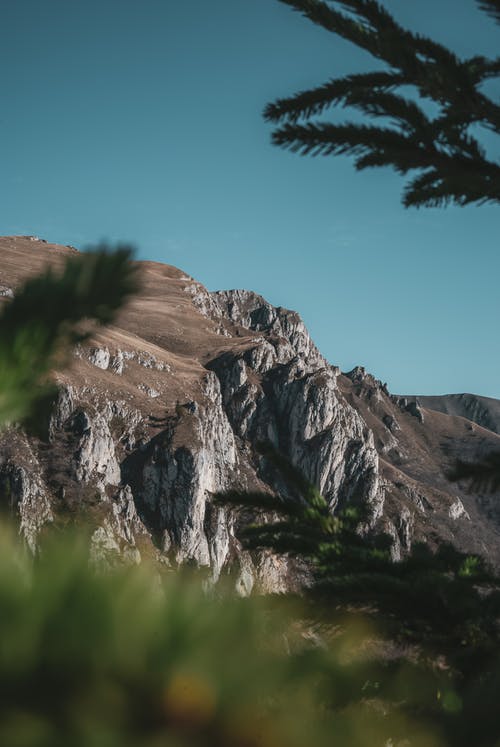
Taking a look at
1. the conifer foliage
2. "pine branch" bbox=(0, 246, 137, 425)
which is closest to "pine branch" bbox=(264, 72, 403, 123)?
the conifer foliage

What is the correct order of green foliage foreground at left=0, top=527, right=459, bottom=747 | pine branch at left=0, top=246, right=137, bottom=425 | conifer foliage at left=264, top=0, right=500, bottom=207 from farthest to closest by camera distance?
conifer foliage at left=264, top=0, right=500, bottom=207 → pine branch at left=0, top=246, right=137, bottom=425 → green foliage foreground at left=0, top=527, right=459, bottom=747

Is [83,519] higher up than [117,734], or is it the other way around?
[83,519]

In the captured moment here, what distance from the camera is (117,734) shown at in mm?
619

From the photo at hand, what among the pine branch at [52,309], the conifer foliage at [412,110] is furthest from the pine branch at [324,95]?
the pine branch at [52,309]

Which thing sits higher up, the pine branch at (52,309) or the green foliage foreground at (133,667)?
the pine branch at (52,309)

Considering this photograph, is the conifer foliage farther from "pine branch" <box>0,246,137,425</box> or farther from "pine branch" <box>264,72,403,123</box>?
"pine branch" <box>0,246,137,425</box>

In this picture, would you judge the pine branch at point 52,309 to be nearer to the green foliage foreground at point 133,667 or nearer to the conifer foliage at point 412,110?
the green foliage foreground at point 133,667

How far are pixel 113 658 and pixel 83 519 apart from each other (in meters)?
0.24

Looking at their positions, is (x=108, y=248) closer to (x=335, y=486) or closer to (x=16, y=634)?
(x=16, y=634)

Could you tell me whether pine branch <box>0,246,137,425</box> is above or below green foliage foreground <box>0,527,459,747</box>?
above

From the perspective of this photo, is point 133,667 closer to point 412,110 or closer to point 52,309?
point 52,309

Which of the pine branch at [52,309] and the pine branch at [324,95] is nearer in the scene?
the pine branch at [52,309]

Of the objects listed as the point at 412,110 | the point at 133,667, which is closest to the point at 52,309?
the point at 133,667

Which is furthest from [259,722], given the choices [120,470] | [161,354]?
[161,354]
